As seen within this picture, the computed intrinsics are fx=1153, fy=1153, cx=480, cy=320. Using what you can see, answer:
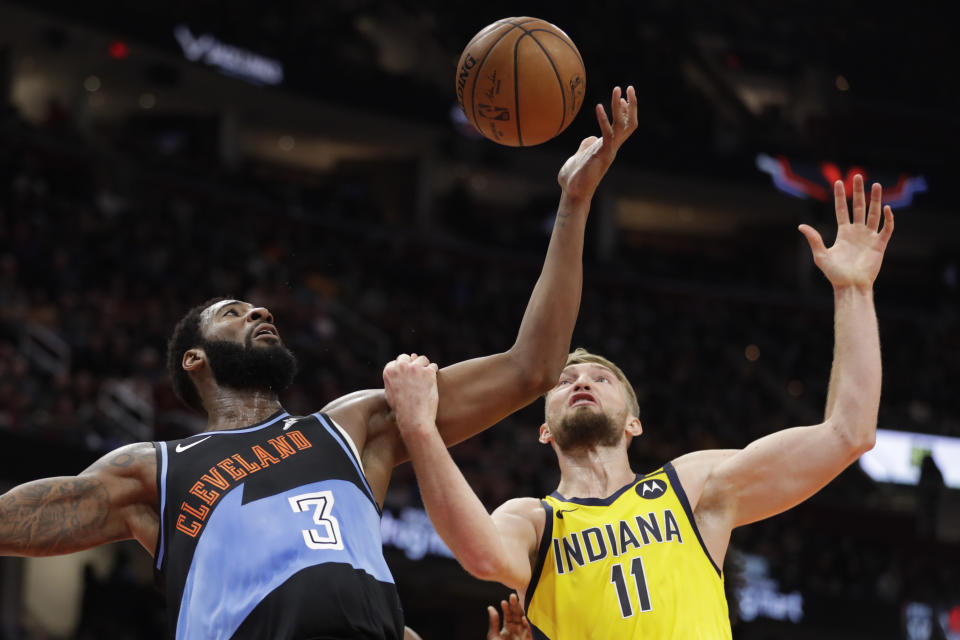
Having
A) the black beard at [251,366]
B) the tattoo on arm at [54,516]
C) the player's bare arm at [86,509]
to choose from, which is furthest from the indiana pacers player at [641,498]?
A: the tattoo on arm at [54,516]

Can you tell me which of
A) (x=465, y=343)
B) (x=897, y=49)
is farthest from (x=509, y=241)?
(x=897, y=49)

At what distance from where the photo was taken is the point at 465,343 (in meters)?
20.7

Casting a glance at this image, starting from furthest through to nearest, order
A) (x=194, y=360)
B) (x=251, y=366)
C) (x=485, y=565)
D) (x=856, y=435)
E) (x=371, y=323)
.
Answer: (x=371, y=323) → (x=194, y=360) → (x=251, y=366) → (x=856, y=435) → (x=485, y=565)

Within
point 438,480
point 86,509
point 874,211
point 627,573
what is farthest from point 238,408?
point 874,211

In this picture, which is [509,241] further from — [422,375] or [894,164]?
[422,375]

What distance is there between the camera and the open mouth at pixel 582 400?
434 cm

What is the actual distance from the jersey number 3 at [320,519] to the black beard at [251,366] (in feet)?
1.77

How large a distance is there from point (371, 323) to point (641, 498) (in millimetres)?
15885

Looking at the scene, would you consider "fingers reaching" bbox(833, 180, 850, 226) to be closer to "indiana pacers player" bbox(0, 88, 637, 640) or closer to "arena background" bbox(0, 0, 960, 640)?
"indiana pacers player" bbox(0, 88, 637, 640)

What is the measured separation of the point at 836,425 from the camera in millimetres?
3799

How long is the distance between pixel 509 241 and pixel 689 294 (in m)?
4.68

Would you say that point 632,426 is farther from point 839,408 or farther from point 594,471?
point 839,408

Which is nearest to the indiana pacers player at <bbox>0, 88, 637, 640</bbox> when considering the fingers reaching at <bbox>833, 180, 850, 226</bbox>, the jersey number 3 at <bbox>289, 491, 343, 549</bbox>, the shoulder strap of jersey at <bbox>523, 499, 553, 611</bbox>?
the jersey number 3 at <bbox>289, 491, 343, 549</bbox>

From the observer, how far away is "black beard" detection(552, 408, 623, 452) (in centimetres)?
431
